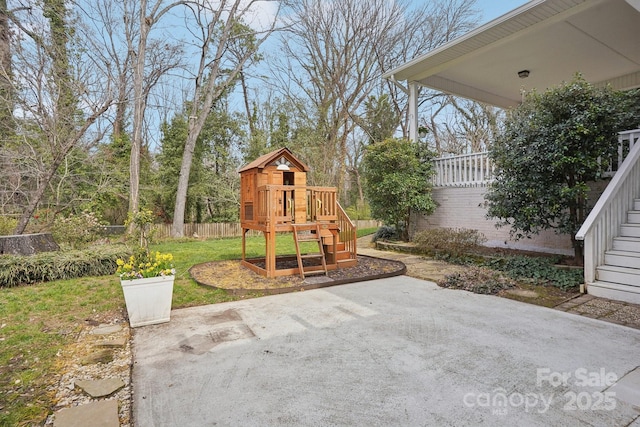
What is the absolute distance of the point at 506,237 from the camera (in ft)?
24.2

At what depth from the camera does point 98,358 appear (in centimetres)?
289

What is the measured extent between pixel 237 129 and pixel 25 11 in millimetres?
7592

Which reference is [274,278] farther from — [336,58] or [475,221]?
[336,58]

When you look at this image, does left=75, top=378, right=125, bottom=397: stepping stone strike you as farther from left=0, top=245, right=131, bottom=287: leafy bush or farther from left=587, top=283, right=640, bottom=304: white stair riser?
left=587, top=283, right=640, bottom=304: white stair riser

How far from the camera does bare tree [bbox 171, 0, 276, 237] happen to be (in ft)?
43.2

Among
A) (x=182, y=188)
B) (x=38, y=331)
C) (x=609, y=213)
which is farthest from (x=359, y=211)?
(x=38, y=331)

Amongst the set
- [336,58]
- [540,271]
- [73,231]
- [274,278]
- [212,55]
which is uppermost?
[336,58]

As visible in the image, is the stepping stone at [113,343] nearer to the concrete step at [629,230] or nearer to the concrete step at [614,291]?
the concrete step at [614,291]

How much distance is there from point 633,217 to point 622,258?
0.95 metres

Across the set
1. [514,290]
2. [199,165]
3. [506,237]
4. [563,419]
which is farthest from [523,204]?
[199,165]

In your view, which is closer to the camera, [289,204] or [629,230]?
[629,230]

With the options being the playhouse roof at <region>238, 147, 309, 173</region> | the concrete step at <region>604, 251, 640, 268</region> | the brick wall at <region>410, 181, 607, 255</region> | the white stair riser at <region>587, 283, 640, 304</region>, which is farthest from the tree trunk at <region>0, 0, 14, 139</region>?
the concrete step at <region>604, 251, 640, 268</region>

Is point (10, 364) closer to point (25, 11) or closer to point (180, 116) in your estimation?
point (25, 11)

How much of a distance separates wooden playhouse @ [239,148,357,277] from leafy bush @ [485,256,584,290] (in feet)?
9.25
